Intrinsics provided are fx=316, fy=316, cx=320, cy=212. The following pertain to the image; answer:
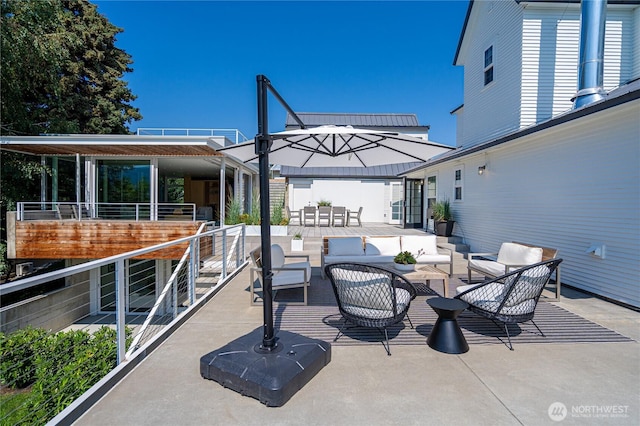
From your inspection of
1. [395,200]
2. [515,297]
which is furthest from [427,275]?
[395,200]

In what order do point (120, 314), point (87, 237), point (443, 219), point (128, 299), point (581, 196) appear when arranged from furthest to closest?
1. point (443, 219)
2. point (87, 237)
3. point (581, 196)
4. point (128, 299)
5. point (120, 314)

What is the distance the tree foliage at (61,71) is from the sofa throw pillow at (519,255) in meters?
13.2

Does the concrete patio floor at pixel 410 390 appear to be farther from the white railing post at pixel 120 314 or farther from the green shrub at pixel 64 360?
the green shrub at pixel 64 360

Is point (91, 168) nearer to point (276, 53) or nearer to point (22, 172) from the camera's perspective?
point (22, 172)

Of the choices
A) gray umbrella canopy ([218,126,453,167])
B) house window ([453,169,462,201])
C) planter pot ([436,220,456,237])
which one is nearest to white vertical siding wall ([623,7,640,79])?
house window ([453,169,462,201])

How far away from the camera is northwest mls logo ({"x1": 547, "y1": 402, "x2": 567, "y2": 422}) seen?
2.04 meters

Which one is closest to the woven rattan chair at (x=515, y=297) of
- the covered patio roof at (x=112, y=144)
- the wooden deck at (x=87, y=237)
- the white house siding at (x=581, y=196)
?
the white house siding at (x=581, y=196)

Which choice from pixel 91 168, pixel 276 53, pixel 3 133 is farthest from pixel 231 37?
pixel 3 133

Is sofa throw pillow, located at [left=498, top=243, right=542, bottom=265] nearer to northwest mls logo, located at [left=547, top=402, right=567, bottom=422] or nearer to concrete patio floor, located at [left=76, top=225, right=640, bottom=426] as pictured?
concrete patio floor, located at [left=76, top=225, right=640, bottom=426]

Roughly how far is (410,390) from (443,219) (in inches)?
319

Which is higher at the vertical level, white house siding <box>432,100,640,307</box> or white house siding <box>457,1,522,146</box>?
white house siding <box>457,1,522,146</box>

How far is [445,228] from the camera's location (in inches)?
376

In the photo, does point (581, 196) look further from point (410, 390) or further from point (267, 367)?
point (267, 367)

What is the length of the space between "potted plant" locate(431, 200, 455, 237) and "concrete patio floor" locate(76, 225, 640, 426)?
637cm
